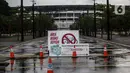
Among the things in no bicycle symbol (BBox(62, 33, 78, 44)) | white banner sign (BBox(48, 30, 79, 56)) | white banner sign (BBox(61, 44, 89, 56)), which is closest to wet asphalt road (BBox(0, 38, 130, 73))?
white banner sign (BBox(48, 30, 79, 56))

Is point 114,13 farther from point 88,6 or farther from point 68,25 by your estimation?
point 68,25

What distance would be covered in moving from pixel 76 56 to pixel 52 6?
166 m

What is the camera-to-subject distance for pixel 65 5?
192m

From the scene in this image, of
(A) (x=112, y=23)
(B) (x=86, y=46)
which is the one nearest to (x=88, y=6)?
(A) (x=112, y=23)

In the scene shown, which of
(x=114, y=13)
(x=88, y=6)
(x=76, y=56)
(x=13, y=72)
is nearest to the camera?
(x=13, y=72)

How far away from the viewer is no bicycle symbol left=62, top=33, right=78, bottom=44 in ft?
70.9

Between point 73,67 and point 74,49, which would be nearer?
point 73,67

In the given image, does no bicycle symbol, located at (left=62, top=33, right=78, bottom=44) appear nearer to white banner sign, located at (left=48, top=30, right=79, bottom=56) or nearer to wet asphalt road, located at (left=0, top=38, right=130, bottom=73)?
white banner sign, located at (left=48, top=30, right=79, bottom=56)

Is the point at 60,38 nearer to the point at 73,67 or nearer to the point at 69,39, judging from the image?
the point at 69,39

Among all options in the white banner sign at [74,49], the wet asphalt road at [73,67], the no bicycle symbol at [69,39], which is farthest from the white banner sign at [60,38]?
the wet asphalt road at [73,67]

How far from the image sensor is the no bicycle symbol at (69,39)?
21625 millimetres

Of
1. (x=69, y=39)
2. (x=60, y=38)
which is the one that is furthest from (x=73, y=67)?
(x=69, y=39)

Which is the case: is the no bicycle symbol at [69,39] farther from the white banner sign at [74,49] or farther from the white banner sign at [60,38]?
the white banner sign at [74,49]

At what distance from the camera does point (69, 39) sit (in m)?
21.8
